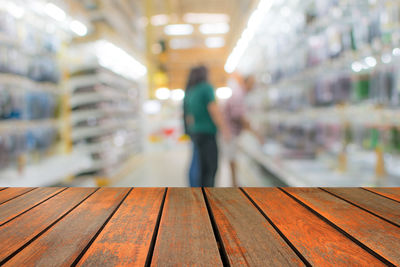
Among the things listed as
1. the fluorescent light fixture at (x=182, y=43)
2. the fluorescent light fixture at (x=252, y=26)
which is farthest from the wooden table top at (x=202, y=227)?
the fluorescent light fixture at (x=182, y=43)

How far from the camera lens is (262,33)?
15.3 ft

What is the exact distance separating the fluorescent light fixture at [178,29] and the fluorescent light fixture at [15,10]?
7.50 m

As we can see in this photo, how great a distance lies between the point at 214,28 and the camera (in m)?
9.78

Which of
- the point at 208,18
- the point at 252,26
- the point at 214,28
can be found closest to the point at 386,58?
the point at 252,26

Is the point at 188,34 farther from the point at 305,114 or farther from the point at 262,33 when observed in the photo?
the point at 305,114

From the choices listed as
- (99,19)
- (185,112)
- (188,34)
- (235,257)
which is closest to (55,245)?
(235,257)

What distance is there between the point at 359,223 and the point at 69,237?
0.82 m

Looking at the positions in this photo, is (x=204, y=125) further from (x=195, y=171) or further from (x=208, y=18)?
(x=208, y=18)

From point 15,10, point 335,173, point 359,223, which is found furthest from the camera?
point 15,10

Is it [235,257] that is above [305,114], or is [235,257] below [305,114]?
below

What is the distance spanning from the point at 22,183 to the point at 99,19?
269cm

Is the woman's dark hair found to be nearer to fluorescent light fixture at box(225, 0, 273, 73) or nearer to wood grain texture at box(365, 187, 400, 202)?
fluorescent light fixture at box(225, 0, 273, 73)

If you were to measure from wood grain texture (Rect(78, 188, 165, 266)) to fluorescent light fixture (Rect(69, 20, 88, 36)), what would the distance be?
10.7ft

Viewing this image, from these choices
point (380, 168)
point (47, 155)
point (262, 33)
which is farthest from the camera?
point (262, 33)
